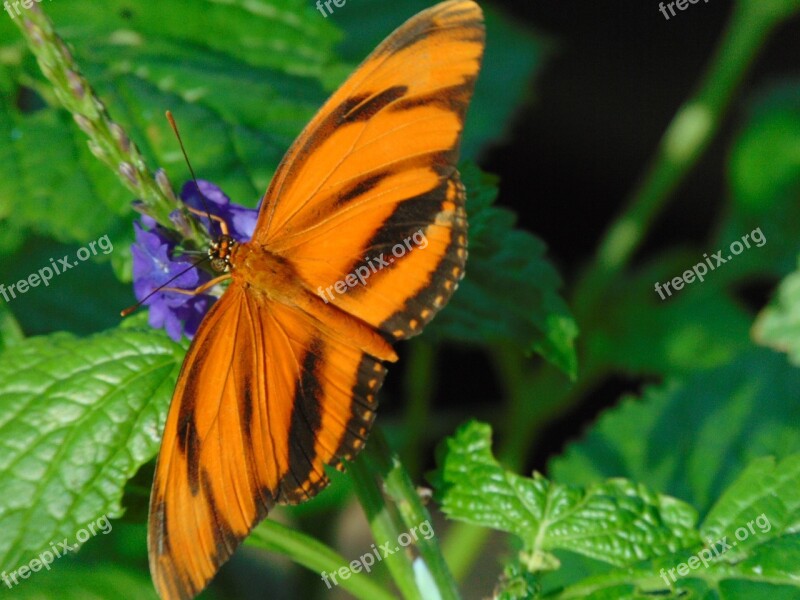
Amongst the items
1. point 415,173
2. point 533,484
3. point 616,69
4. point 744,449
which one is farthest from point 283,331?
point 616,69

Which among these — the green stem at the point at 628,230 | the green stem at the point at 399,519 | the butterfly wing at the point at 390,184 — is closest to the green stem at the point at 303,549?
the green stem at the point at 399,519

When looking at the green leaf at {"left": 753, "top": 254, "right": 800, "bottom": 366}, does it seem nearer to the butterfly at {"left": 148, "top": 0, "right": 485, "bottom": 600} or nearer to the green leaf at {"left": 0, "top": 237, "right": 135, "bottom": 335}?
the butterfly at {"left": 148, "top": 0, "right": 485, "bottom": 600}

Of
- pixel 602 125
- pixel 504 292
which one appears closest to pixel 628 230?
pixel 602 125

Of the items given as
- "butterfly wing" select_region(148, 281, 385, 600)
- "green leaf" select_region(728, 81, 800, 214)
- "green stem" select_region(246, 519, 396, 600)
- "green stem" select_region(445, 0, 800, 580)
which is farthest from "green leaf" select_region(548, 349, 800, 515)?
"butterfly wing" select_region(148, 281, 385, 600)

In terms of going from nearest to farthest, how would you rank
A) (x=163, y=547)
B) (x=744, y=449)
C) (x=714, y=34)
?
1. (x=163, y=547)
2. (x=744, y=449)
3. (x=714, y=34)

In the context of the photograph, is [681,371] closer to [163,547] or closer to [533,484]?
[533,484]

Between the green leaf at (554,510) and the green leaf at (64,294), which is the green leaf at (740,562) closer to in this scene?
the green leaf at (554,510)
